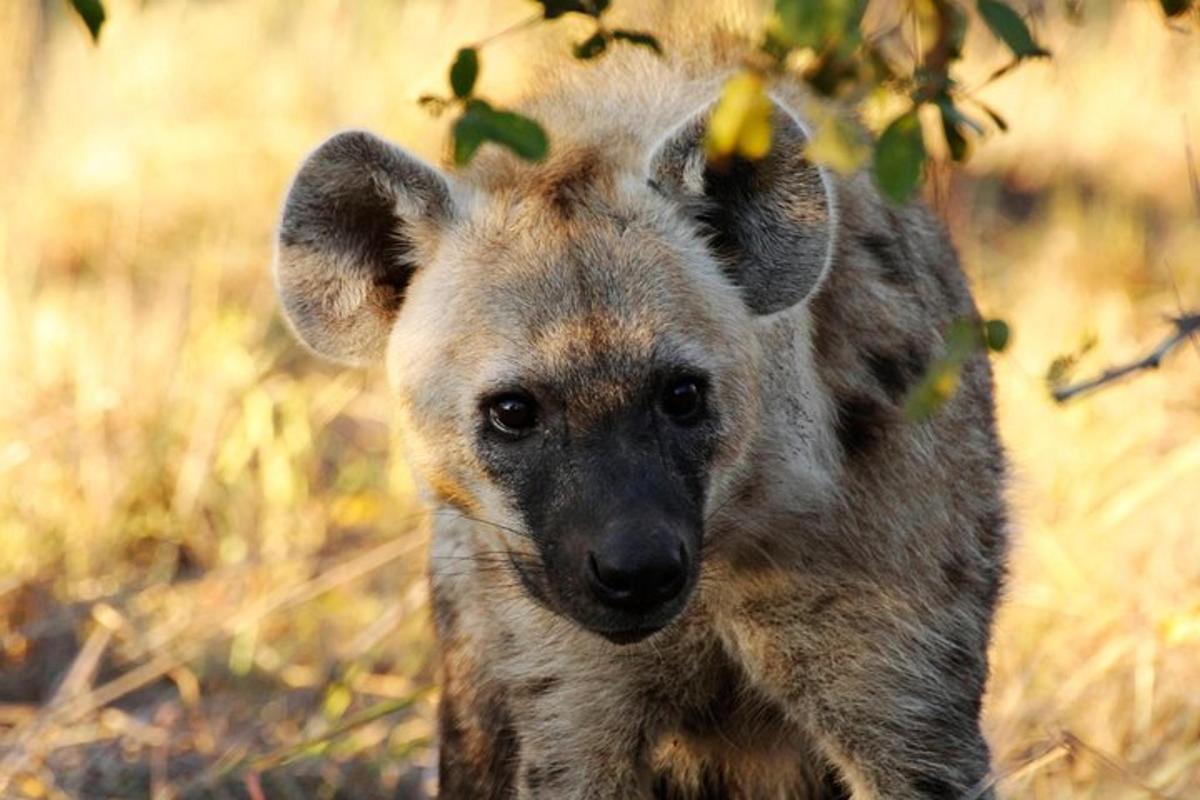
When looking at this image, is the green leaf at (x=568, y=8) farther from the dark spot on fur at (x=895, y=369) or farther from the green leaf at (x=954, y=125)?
the dark spot on fur at (x=895, y=369)

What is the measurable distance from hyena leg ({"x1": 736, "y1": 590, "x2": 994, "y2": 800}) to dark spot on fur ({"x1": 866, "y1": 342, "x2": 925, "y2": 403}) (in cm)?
31

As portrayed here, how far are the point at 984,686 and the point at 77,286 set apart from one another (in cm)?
420

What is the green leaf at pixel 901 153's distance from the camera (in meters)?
2.27

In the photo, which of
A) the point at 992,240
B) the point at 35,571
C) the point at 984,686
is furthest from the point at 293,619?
the point at 992,240

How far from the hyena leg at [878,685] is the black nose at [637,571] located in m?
0.43

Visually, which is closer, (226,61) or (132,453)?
(132,453)

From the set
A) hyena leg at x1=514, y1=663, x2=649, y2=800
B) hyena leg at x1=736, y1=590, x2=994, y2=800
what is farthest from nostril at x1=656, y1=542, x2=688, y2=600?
hyena leg at x1=514, y1=663, x2=649, y2=800

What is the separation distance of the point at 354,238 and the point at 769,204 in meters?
0.64

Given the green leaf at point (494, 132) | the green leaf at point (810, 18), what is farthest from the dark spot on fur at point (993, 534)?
the green leaf at point (810, 18)

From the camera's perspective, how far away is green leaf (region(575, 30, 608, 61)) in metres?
2.89

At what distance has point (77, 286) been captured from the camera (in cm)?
682

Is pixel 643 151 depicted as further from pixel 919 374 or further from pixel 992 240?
pixel 992 240

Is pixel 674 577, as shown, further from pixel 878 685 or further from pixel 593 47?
pixel 593 47

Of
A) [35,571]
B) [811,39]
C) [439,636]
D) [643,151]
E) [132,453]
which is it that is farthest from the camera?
[132,453]
